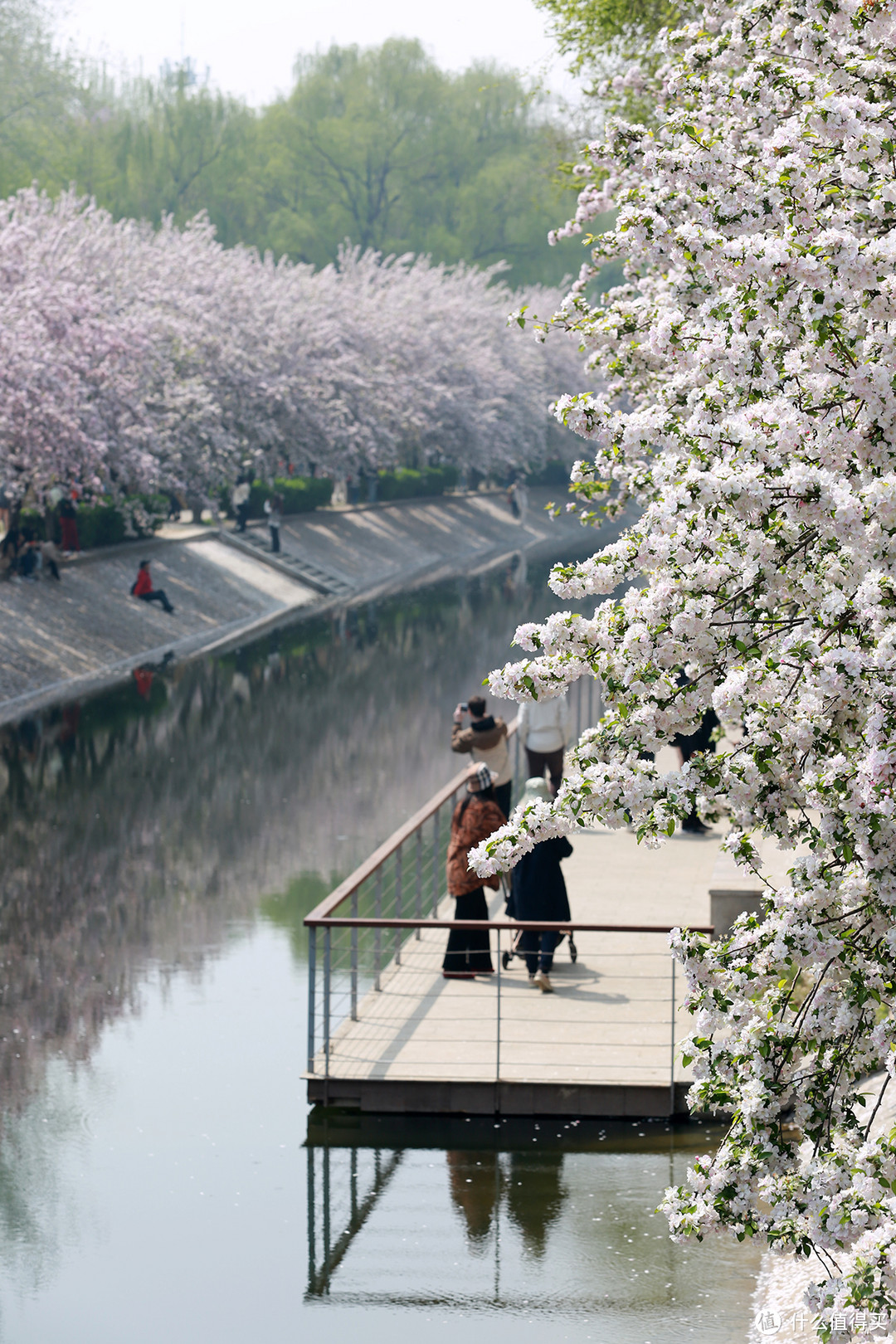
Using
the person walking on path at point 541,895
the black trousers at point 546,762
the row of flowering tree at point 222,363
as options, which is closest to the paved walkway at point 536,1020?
the person walking on path at point 541,895

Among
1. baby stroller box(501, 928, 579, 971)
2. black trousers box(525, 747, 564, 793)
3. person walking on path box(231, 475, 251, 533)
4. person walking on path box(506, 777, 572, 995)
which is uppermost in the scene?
person walking on path box(231, 475, 251, 533)

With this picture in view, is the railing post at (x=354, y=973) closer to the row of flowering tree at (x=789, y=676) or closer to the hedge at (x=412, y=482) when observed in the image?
the row of flowering tree at (x=789, y=676)

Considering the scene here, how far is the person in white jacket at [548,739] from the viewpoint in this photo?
1697cm

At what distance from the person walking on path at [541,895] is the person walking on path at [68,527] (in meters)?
30.2

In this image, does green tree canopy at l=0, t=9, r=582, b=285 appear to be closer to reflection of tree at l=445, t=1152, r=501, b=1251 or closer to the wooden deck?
the wooden deck

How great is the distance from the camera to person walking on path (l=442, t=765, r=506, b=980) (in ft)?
43.2

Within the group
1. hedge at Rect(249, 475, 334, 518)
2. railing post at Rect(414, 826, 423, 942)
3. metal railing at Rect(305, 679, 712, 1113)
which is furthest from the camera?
hedge at Rect(249, 475, 334, 518)

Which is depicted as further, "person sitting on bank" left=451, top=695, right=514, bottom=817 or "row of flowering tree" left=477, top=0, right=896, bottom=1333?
"person sitting on bank" left=451, top=695, right=514, bottom=817

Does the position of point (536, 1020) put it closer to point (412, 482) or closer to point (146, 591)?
point (146, 591)

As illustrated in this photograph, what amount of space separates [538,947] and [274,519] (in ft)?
130

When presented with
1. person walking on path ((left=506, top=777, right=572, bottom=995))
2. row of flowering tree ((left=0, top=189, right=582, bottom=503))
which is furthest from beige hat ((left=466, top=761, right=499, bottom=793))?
row of flowering tree ((left=0, top=189, right=582, bottom=503))

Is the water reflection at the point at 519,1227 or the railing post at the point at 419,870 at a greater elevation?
the railing post at the point at 419,870

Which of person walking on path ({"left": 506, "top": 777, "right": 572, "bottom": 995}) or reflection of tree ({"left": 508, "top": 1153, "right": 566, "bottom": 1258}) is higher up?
person walking on path ({"left": 506, "top": 777, "right": 572, "bottom": 995})

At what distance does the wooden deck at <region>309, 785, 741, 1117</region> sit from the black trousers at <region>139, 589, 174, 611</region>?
26455 mm
